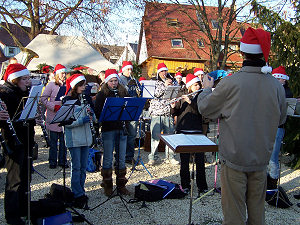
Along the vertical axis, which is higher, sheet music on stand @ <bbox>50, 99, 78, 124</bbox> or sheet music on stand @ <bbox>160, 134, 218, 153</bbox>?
sheet music on stand @ <bbox>50, 99, 78, 124</bbox>

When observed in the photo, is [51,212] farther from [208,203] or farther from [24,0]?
[24,0]

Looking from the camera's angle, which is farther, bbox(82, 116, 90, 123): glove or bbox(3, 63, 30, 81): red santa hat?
bbox(82, 116, 90, 123): glove

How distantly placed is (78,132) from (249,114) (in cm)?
266

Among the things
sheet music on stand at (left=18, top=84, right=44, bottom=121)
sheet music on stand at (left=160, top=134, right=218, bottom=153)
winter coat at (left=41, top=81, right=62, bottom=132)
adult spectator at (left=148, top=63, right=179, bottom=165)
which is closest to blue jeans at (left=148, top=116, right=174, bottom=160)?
adult spectator at (left=148, top=63, right=179, bottom=165)

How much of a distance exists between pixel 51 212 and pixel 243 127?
2.69m

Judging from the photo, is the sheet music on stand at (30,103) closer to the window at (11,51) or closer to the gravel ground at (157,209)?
the gravel ground at (157,209)

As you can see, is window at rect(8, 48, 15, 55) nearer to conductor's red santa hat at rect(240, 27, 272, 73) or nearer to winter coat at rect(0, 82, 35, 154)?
winter coat at rect(0, 82, 35, 154)

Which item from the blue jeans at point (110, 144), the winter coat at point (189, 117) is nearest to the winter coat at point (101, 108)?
the blue jeans at point (110, 144)

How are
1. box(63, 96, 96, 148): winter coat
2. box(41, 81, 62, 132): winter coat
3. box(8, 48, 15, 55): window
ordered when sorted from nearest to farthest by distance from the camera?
box(63, 96, 96, 148): winter coat < box(41, 81, 62, 132): winter coat < box(8, 48, 15, 55): window

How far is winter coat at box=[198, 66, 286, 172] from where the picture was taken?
256 cm

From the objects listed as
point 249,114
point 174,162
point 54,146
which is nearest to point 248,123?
point 249,114

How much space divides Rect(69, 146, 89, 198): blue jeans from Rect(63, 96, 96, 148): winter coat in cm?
12

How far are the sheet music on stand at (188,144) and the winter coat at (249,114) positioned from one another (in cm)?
61

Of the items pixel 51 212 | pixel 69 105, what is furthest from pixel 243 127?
pixel 51 212
